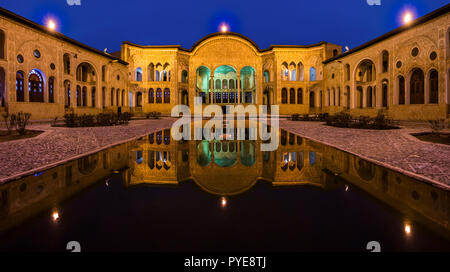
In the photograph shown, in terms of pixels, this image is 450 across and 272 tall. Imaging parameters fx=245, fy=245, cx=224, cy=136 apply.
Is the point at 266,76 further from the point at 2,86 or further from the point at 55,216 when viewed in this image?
the point at 55,216

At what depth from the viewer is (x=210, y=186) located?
3.81 m

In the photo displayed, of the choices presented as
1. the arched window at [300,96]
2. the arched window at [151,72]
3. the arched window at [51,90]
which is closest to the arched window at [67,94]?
the arched window at [51,90]

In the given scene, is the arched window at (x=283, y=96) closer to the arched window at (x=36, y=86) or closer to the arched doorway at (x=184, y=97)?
the arched doorway at (x=184, y=97)

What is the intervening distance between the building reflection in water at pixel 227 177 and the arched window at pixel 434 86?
1514 centimetres

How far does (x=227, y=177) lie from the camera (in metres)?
4.29

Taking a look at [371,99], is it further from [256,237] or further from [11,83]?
[11,83]

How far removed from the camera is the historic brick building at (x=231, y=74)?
1656 centimetres

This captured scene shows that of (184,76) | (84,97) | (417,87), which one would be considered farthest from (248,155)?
(184,76)

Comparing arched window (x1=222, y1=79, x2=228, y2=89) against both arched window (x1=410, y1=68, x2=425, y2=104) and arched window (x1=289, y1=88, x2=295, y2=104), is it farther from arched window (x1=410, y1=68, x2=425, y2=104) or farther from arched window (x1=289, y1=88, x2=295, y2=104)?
arched window (x1=410, y1=68, x2=425, y2=104)

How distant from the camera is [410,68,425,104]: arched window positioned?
17.5 meters

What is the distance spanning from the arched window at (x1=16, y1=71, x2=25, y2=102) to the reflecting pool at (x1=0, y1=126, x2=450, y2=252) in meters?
18.0

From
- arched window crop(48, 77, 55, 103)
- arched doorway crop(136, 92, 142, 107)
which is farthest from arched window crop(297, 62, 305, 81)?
arched window crop(48, 77, 55, 103)
